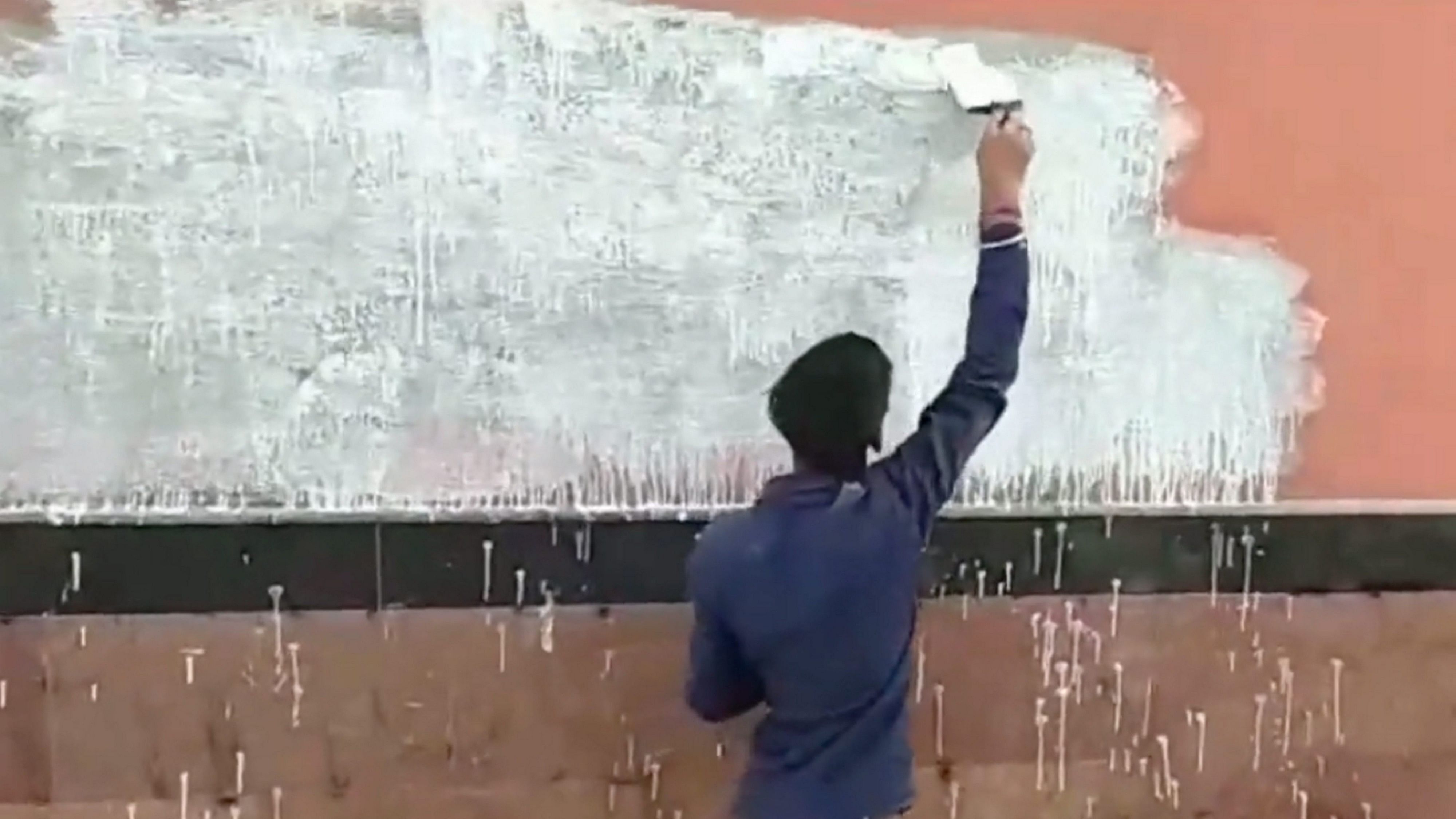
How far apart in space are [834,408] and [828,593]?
16cm

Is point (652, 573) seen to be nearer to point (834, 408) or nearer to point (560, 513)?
point (560, 513)

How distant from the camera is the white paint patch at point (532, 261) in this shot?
68.2 inches

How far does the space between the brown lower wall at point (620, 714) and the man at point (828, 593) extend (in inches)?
14.9

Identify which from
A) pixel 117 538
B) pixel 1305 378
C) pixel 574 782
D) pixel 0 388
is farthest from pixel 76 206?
pixel 1305 378

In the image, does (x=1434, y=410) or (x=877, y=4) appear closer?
(x=877, y=4)

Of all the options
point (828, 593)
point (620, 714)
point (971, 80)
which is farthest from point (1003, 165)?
point (620, 714)

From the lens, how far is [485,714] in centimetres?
184

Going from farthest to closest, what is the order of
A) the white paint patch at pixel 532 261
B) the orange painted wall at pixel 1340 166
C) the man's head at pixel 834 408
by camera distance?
the orange painted wall at pixel 1340 166, the white paint patch at pixel 532 261, the man's head at pixel 834 408

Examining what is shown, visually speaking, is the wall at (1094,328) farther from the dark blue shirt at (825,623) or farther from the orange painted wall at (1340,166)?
the dark blue shirt at (825,623)

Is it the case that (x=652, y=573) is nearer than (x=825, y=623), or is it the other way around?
(x=825, y=623)

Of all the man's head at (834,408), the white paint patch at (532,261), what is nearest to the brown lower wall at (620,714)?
the white paint patch at (532,261)

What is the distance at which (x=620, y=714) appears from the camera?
6.12ft

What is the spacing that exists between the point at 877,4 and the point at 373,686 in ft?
3.06

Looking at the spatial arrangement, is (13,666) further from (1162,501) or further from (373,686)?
(1162,501)
